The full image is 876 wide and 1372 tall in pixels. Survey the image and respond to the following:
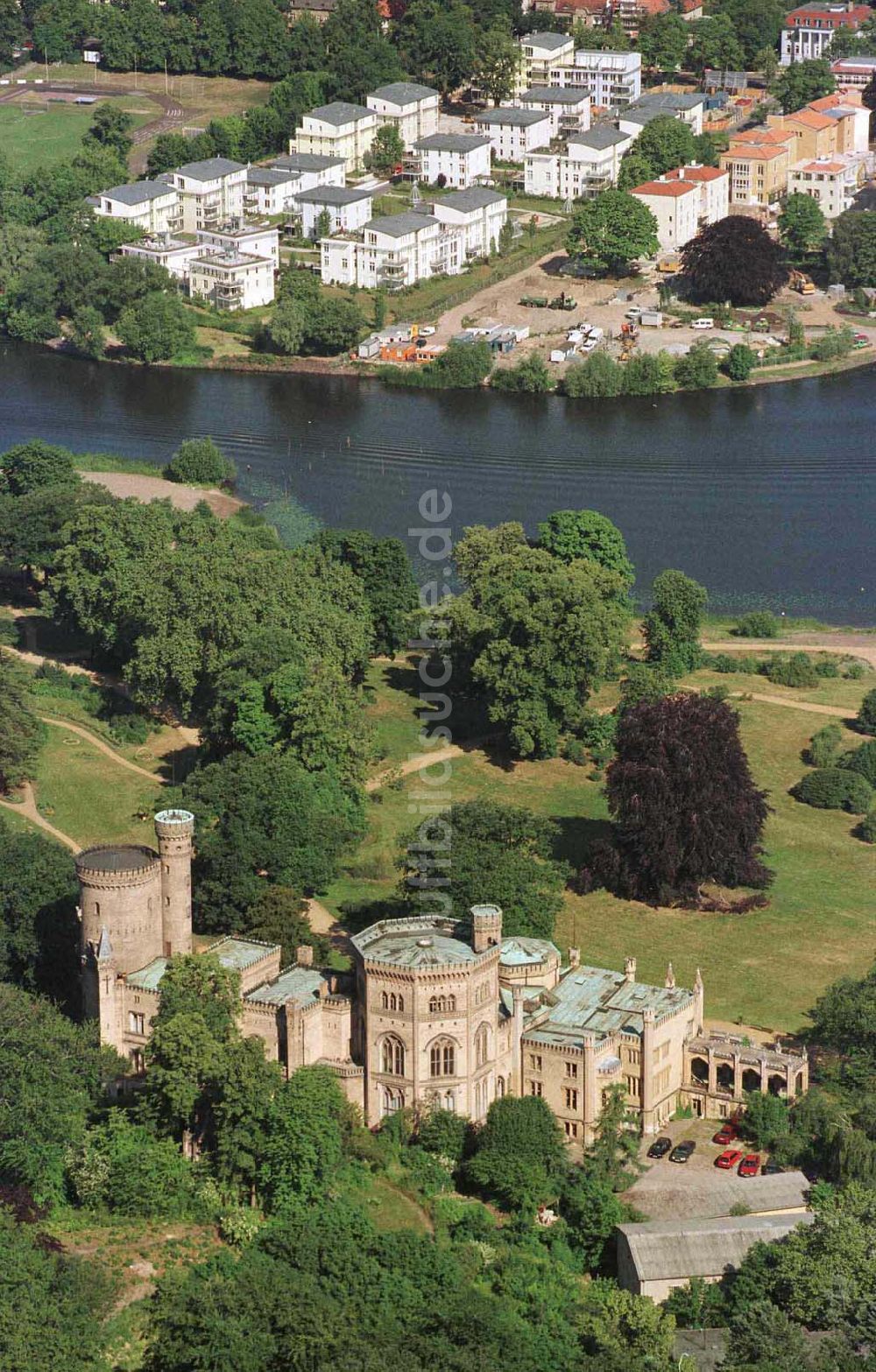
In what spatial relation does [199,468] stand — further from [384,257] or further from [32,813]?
[32,813]

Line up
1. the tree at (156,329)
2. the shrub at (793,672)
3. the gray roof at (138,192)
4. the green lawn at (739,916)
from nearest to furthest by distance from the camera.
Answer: the green lawn at (739,916)
the shrub at (793,672)
the tree at (156,329)
the gray roof at (138,192)

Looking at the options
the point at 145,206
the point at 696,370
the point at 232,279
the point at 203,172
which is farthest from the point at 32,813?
the point at 203,172

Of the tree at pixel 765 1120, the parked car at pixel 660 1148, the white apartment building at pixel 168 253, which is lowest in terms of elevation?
the parked car at pixel 660 1148

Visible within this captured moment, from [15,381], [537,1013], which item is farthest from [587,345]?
[537,1013]

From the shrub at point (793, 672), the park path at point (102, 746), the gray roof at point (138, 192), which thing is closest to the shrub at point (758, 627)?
the shrub at point (793, 672)

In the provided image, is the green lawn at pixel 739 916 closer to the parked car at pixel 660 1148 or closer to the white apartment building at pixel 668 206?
the parked car at pixel 660 1148

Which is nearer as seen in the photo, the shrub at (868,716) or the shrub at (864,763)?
the shrub at (864,763)

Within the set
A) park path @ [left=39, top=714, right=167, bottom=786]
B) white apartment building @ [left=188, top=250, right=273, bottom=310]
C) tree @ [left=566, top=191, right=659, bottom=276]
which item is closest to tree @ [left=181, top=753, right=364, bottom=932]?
park path @ [left=39, top=714, right=167, bottom=786]
